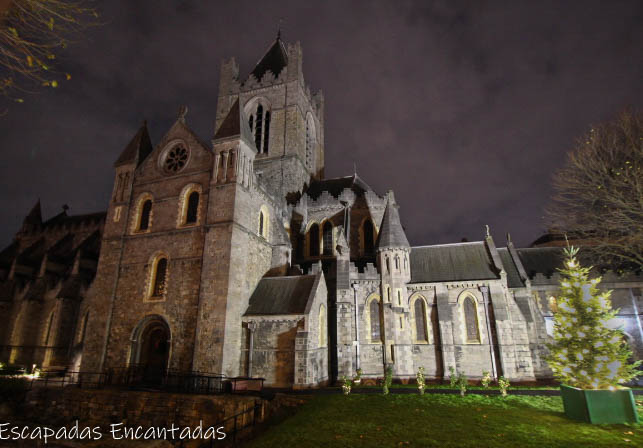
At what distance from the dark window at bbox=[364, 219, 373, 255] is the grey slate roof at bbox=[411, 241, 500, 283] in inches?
129

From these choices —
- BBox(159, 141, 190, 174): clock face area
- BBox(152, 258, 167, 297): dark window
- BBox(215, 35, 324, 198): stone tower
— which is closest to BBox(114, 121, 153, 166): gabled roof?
BBox(159, 141, 190, 174): clock face area

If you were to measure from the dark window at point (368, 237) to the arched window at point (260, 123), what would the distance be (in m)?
13.9

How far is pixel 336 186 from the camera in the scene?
109ft

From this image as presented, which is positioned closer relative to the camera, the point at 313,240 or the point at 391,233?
the point at 391,233

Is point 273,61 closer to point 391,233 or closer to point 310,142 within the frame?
point 310,142

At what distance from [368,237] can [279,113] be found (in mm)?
16883

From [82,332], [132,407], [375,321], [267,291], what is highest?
[267,291]

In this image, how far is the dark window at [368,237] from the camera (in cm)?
2722

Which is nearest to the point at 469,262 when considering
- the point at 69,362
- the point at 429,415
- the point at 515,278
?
the point at 515,278

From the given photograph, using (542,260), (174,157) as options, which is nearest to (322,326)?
(174,157)

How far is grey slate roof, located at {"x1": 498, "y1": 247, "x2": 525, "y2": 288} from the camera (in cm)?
2265

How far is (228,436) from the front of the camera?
11.9 metres

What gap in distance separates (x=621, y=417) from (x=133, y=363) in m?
21.2

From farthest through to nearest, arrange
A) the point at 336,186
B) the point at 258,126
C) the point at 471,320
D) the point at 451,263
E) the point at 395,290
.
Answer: the point at 258,126 < the point at 336,186 < the point at 451,263 < the point at 395,290 < the point at 471,320
